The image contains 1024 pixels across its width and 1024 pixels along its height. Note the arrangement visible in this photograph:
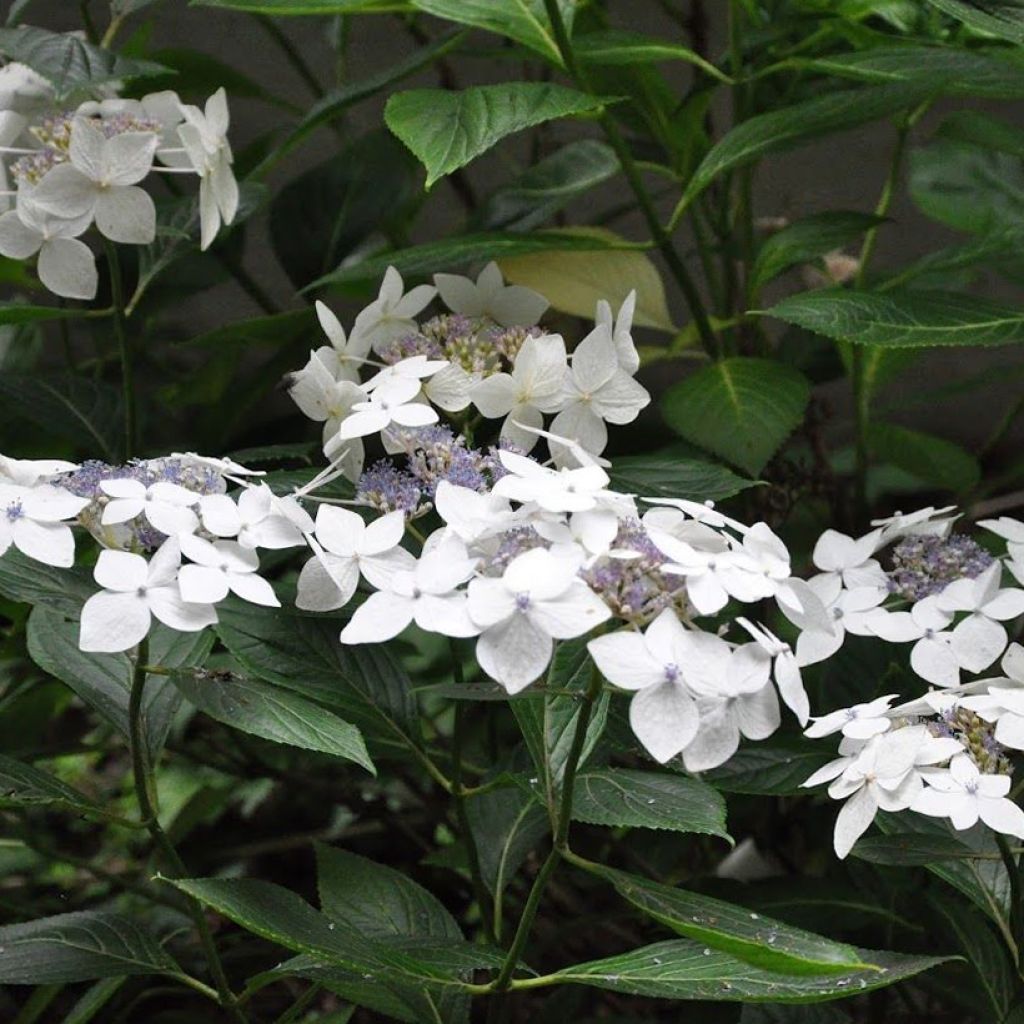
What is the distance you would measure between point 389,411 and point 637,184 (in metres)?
0.41

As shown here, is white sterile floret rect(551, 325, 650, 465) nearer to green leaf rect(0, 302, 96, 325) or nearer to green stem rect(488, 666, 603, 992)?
green stem rect(488, 666, 603, 992)

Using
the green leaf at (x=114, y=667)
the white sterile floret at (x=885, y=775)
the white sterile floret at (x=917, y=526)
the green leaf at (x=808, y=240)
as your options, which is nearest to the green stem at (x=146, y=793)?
the green leaf at (x=114, y=667)

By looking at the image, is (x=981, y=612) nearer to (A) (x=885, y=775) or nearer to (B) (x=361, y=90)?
(A) (x=885, y=775)

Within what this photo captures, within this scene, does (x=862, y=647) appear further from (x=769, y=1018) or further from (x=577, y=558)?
(x=577, y=558)

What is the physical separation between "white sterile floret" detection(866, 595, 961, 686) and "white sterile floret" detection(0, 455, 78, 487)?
47 cm

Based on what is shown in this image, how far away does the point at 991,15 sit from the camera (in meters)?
0.84

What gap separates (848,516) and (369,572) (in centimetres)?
76

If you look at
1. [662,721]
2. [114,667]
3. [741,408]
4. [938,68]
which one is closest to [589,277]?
[741,408]

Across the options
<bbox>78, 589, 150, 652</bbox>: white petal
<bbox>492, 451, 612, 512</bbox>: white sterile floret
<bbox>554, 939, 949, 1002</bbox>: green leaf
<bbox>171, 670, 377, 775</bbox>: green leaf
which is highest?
<bbox>492, 451, 612, 512</bbox>: white sterile floret

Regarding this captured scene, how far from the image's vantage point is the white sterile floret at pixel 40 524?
0.64 m

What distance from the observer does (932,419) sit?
A: 212 cm

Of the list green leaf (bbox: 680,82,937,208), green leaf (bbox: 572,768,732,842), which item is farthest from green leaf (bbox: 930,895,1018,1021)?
green leaf (bbox: 680,82,937,208)

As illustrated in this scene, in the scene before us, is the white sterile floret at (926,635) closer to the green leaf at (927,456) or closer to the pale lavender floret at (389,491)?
the pale lavender floret at (389,491)

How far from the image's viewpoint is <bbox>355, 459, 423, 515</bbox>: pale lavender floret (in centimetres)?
70
